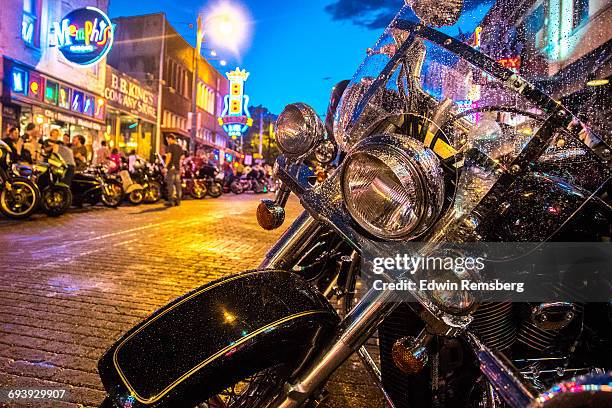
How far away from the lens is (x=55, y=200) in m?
9.05

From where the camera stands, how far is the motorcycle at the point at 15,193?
26.7 feet

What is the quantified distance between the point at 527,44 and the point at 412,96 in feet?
1.32

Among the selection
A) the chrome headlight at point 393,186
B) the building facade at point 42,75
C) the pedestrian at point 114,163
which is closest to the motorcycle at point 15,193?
the pedestrian at point 114,163

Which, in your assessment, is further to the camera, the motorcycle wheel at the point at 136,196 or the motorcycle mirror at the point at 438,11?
the motorcycle wheel at the point at 136,196

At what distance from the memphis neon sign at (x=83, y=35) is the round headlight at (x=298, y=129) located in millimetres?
15501

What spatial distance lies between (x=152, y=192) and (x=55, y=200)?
4143 mm

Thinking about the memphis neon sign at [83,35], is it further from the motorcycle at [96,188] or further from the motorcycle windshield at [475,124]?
the motorcycle windshield at [475,124]

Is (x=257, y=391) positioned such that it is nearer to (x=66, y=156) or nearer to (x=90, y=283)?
(x=90, y=283)

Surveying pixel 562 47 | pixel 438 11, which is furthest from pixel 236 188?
pixel 562 47

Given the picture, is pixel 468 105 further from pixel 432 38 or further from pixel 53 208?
pixel 53 208

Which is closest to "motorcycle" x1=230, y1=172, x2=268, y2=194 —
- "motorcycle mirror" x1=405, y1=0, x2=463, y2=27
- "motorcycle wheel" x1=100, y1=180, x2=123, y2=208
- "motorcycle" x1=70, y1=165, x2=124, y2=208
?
"motorcycle" x1=70, y1=165, x2=124, y2=208

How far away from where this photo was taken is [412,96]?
5.24 feet

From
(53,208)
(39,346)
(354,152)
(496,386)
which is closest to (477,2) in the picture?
(354,152)

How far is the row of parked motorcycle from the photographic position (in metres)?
8.27
